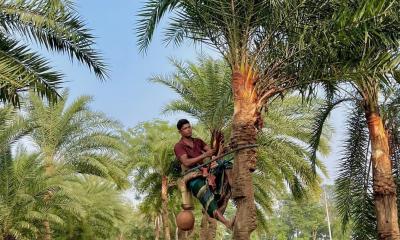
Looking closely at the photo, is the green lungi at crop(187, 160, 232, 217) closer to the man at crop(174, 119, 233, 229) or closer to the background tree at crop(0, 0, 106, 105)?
the man at crop(174, 119, 233, 229)

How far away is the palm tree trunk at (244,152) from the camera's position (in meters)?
7.35

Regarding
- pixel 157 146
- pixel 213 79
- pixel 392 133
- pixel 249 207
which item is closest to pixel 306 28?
pixel 249 207

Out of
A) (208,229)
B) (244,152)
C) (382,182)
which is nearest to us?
(244,152)

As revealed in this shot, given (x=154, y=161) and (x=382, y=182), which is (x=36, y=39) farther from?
(x=154, y=161)

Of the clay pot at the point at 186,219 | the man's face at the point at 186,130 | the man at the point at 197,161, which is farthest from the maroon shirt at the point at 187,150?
the clay pot at the point at 186,219

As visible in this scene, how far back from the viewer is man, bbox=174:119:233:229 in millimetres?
6894

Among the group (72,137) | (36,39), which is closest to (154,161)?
(72,137)

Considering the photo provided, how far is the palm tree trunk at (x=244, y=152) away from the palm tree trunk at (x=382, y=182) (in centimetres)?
303

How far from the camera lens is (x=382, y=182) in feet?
31.6

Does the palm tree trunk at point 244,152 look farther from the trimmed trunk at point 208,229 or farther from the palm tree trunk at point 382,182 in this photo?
the trimmed trunk at point 208,229

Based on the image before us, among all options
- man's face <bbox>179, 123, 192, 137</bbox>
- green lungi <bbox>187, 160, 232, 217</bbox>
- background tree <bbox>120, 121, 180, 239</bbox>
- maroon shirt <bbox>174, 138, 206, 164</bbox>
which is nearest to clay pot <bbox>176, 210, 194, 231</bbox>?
green lungi <bbox>187, 160, 232, 217</bbox>

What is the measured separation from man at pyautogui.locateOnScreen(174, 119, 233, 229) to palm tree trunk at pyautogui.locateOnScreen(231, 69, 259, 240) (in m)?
0.32

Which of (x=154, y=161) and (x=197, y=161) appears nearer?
(x=197, y=161)

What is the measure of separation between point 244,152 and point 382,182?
10.9 feet
